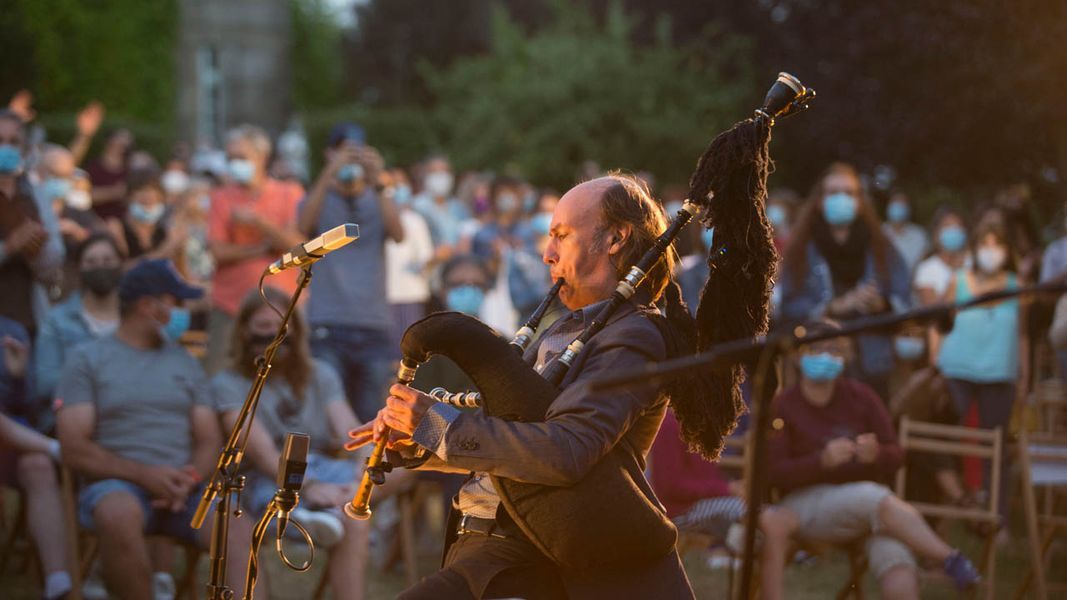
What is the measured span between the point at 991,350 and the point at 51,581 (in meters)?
6.01

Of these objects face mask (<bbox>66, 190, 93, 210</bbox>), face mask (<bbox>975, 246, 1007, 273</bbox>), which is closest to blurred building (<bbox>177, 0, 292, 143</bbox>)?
face mask (<bbox>66, 190, 93, 210</bbox>)

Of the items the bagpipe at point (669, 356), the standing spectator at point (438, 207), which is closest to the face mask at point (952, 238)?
the standing spectator at point (438, 207)

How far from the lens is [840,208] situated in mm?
9289

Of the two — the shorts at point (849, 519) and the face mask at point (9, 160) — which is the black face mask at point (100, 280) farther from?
the shorts at point (849, 519)

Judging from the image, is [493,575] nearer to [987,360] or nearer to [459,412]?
[459,412]

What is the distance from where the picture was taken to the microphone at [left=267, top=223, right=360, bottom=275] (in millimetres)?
3879

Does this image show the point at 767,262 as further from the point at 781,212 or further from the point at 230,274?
the point at 781,212

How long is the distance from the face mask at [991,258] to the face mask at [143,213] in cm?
603

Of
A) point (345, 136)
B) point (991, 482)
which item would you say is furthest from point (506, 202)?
point (991, 482)

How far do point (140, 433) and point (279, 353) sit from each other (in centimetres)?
82

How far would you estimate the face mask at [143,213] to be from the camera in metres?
11.2

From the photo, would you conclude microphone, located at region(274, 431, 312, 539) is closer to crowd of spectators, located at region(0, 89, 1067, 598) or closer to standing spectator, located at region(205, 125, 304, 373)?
crowd of spectators, located at region(0, 89, 1067, 598)

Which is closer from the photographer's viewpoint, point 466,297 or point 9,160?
point 9,160

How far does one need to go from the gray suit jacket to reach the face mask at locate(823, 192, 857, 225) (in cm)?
555
